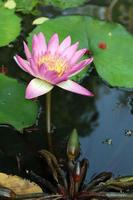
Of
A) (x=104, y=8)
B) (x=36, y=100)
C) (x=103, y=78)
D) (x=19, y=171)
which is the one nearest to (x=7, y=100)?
(x=36, y=100)

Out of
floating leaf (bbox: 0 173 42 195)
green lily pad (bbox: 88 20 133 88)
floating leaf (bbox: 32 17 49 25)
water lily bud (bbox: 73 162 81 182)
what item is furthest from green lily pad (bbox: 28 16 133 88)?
floating leaf (bbox: 0 173 42 195)

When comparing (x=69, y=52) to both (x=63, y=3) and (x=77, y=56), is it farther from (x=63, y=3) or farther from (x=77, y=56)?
(x=63, y=3)

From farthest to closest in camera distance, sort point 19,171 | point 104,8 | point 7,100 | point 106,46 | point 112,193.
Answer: point 104,8
point 106,46
point 7,100
point 19,171
point 112,193

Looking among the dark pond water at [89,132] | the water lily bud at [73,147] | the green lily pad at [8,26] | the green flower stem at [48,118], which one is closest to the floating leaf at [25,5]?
the green lily pad at [8,26]

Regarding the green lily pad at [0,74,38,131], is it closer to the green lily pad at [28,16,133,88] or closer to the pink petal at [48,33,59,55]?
the pink petal at [48,33,59,55]

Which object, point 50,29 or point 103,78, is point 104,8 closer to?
point 50,29

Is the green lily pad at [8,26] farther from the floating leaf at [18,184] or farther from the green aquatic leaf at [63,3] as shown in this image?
the floating leaf at [18,184]
